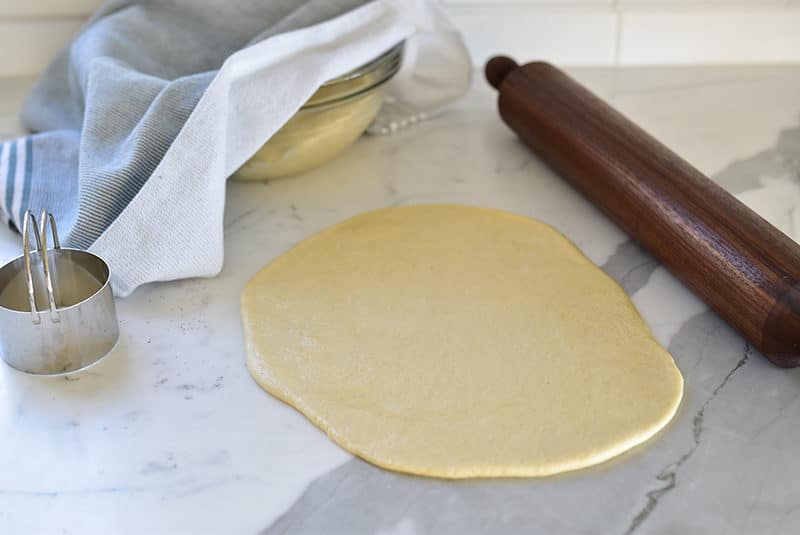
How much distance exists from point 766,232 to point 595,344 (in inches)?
7.2

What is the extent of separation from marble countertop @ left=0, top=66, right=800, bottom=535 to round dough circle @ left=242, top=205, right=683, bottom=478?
0.02m

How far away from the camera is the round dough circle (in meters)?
0.74

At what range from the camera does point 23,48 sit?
1276mm

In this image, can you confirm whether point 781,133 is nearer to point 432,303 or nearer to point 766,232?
point 766,232

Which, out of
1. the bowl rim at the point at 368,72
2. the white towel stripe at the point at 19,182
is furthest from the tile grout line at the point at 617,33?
the white towel stripe at the point at 19,182

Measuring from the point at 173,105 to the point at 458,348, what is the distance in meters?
A: 0.38

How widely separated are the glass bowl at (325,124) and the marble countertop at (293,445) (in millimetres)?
49

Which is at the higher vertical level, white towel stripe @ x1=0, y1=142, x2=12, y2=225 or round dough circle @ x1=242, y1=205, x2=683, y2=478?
white towel stripe @ x1=0, y1=142, x2=12, y2=225

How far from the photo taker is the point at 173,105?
3.05 ft

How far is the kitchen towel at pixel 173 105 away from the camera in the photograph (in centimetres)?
90

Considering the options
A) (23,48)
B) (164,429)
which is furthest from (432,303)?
(23,48)

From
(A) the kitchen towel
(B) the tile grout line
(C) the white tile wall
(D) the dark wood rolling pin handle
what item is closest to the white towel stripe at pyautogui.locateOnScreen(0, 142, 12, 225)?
(A) the kitchen towel

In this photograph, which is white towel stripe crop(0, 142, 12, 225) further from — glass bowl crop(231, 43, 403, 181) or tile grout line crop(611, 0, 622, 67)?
tile grout line crop(611, 0, 622, 67)

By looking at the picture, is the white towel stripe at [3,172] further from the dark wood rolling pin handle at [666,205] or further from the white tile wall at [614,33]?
the dark wood rolling pin handle at [666,205]
